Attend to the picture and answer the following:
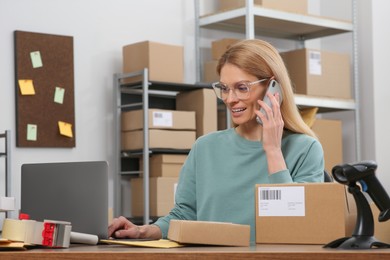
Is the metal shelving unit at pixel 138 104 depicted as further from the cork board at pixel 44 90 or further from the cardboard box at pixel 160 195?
the cork board at pixel 44 90

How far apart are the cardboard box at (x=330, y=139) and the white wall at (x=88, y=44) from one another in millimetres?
1066

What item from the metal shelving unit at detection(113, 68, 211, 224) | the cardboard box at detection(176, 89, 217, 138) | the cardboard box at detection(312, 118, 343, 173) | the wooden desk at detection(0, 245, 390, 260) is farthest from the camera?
the cardboard box at detection(312, 118, 343, 173)

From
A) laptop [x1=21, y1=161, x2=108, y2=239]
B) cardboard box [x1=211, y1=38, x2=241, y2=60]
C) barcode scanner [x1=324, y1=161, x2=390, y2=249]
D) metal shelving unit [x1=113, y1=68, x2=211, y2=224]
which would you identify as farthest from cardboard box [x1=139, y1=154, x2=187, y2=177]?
barcode scanner [x1=324, y1=161, x2=390, y2=249]

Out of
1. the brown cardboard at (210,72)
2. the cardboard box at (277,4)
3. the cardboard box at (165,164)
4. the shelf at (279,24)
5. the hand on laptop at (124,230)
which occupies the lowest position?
the hand on laptop at (124,230)

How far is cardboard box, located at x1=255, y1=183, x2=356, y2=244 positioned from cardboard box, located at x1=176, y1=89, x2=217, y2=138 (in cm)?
284

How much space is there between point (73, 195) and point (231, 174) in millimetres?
667

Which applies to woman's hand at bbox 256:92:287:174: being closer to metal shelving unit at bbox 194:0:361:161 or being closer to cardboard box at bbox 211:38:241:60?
metal shelving unit at bbox 194:0:361:161

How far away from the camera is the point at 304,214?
1.72 meters

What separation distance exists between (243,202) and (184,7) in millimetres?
2914

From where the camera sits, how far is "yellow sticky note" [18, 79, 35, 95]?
425 cm

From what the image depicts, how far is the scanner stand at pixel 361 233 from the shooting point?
148cm

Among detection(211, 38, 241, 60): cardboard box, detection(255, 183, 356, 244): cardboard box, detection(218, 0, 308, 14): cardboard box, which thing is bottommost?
detection(255, 183, 356, 244): cardboard box

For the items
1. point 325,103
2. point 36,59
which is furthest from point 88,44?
point 325,103

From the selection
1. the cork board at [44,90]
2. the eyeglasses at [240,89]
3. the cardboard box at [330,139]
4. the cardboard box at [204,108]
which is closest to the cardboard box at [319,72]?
the cardboard box at [330,139]
